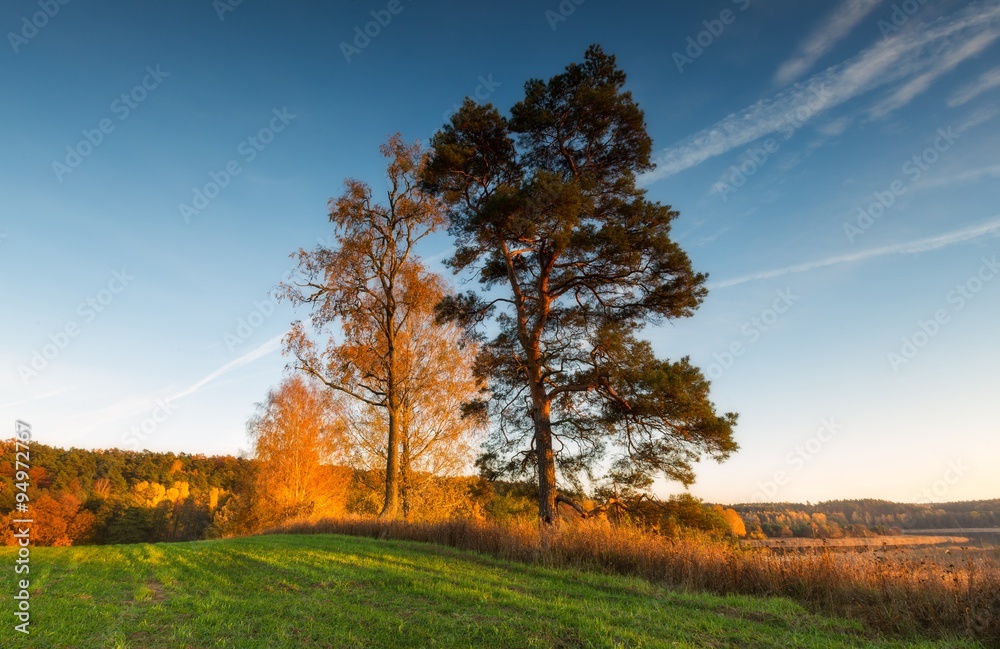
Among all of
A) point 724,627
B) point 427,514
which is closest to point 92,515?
point 427,514

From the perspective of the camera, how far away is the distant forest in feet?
26.9

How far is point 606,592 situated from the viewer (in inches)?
286

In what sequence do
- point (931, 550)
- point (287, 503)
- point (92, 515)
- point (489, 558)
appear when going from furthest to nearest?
point (92, 515)
point (287, 503)
point (489, 558)
point (931, 550)

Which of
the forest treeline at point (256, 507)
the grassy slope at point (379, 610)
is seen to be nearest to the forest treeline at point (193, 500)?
the forest treeline at point (256, 507)

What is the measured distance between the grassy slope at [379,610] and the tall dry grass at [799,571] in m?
0.57

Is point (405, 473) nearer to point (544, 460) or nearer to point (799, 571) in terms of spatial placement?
point (544, 460)

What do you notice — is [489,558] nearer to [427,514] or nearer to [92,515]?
[427,514]

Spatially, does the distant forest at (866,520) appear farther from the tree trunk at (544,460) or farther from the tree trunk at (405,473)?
the tree trunk at (405,473)

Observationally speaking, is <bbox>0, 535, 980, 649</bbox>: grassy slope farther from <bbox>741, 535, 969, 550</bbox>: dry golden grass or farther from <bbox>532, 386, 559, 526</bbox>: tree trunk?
<bbox>532, 386, 559, 526</bbox>: tree trunk

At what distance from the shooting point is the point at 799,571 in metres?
7.08

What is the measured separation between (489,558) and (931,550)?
25.6 ft

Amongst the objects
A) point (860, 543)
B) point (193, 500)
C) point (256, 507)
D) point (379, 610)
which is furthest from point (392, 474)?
point (193, 500)

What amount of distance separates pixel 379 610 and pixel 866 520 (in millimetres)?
10970

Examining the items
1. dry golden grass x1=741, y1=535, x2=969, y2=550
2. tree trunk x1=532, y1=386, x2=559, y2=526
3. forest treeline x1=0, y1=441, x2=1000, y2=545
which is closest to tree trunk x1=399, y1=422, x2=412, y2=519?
forest treeline x1=0, y1=441, x2=1000, y2=545
